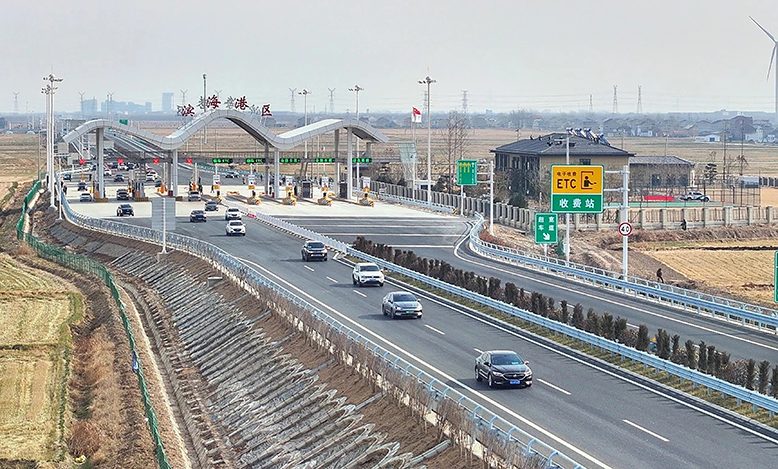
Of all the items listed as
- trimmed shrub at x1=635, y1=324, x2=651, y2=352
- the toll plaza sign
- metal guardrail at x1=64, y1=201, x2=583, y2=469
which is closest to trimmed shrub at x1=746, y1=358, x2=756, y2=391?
trimmed shrub at x1=635, y1=324, x2=651, y2=352

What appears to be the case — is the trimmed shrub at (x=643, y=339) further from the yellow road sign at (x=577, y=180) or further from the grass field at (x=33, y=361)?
the yellow road sign at (x=577, y=180)

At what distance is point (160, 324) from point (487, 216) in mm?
53874

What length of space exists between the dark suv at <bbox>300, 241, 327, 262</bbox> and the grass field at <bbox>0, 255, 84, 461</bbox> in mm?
13973

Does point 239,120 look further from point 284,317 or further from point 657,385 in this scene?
point 657,385

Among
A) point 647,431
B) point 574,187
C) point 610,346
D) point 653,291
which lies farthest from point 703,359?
point 574,187

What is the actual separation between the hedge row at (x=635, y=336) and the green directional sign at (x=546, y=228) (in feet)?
23.8

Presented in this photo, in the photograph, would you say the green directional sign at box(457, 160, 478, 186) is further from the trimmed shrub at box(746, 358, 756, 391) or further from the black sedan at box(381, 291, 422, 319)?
the trimmed shrub at box(746, 358, 756, 391)

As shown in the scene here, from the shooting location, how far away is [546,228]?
6812cm

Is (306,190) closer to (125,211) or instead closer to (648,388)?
(125,211)

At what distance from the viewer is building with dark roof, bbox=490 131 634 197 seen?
404 feet

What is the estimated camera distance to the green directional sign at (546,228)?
222 feet

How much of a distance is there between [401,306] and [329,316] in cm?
315

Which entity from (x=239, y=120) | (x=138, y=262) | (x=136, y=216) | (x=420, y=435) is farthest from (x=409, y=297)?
(x=239, y=120)

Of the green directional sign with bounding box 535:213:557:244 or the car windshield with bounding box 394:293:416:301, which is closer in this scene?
the car windshield with bounding box 394:293:416:301
